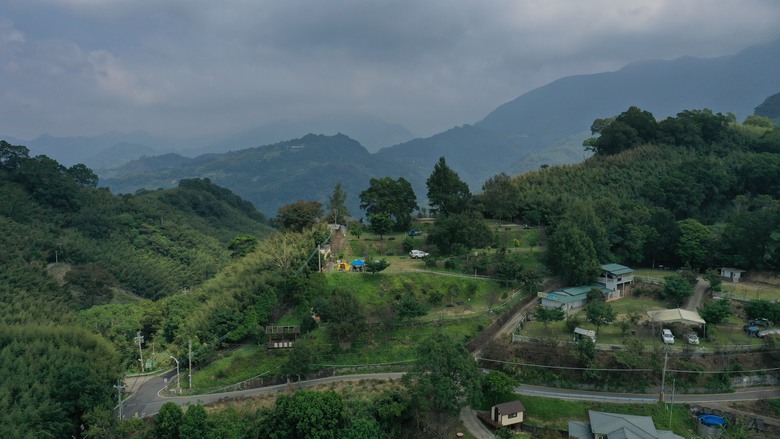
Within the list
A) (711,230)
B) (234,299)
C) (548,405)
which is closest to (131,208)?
(234,299)

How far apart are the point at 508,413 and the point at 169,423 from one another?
49.4ft

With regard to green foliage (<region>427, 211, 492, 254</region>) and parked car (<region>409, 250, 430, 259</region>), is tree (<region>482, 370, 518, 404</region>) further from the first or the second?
parked car (<region>409, 250, 430, 259</region>)

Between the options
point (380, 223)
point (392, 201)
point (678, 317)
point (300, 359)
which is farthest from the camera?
point (392, 201)

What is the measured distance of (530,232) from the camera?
41.9 m

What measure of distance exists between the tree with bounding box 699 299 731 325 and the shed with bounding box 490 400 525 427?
40.4 feet

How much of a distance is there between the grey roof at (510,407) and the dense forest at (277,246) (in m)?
7.47

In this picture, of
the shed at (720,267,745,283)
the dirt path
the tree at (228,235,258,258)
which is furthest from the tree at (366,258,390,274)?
the shed at (720,267,745,283)

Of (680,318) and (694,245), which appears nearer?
(680,318)

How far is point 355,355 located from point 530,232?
20.4 metres

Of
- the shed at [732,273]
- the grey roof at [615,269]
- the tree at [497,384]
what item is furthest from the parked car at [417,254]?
the shed at [732,273]

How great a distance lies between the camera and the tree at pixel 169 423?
2098cm

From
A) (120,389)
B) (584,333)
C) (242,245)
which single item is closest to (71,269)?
(242,245)

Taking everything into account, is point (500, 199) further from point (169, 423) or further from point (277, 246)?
point (169, 423)

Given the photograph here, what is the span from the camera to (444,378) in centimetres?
2258
